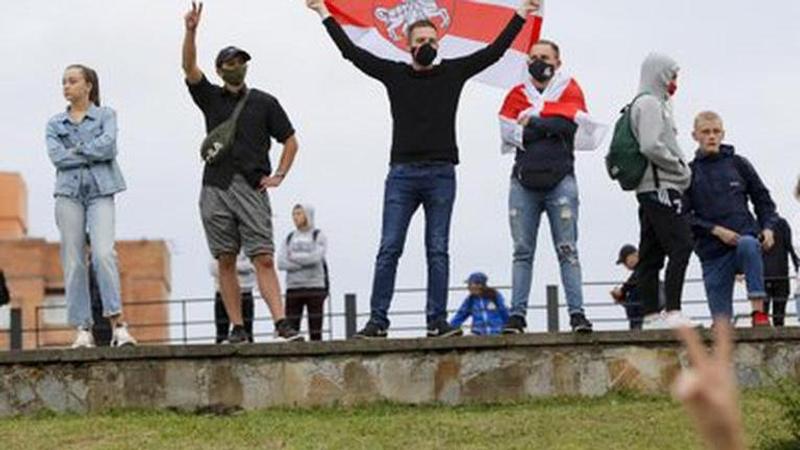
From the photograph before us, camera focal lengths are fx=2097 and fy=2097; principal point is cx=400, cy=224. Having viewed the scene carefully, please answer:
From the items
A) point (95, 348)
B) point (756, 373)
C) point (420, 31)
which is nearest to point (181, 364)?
point (95, 348)

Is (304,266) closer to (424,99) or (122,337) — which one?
(122,337)

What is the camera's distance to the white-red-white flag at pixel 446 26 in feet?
45.1

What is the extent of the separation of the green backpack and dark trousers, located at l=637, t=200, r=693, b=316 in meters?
0.19

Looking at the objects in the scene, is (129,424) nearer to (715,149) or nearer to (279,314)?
(279,314)

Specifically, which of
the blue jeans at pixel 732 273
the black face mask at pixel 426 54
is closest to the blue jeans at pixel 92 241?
the black face mask at pixel 426 54

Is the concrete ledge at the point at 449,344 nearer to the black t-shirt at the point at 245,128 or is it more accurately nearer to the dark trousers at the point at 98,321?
the black t-shirt at the point at 245,128

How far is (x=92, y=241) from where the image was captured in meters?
11.9

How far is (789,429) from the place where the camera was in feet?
32.3

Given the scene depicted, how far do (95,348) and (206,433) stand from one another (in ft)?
5.50

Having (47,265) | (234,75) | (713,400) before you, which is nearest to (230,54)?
(234,75)

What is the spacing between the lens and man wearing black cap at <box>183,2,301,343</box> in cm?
1176

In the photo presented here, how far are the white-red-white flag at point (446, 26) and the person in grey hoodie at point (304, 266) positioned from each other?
1710 millimetres

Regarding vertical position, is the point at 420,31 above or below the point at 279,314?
above

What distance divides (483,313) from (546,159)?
12.6ft
